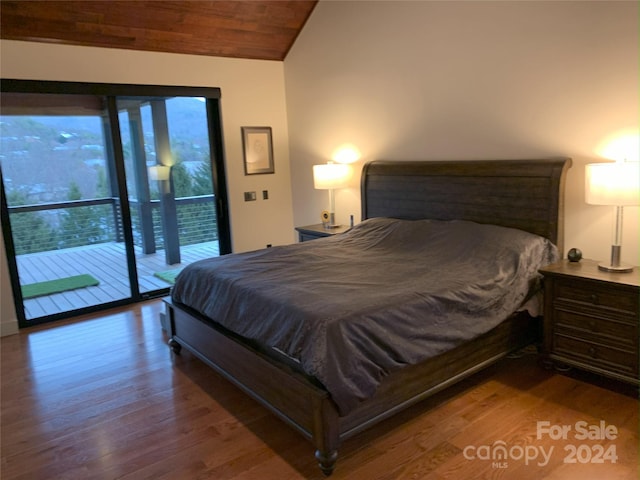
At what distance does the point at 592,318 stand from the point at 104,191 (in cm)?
412

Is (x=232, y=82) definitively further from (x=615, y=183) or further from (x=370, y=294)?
(x=615, y=183)

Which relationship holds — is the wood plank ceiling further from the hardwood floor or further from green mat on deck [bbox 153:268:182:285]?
the hardwood floor

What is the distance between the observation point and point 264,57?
5.23 meters

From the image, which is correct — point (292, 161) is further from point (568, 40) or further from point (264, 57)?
point (568, 40)

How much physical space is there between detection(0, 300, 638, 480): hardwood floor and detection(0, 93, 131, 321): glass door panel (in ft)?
4.13

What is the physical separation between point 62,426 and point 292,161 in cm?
371

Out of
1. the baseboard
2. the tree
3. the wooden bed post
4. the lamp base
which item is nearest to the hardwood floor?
the wooden bed post

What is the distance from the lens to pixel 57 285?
4523mm

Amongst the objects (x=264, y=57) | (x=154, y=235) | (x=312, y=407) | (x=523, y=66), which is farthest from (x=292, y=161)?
(x=312, y=407)

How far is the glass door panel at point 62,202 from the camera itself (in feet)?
13.4

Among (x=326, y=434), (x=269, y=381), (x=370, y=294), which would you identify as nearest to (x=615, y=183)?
(x=370, y=294)

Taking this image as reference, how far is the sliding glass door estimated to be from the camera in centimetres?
412

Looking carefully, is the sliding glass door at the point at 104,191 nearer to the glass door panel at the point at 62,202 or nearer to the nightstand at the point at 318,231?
the glass door panel at the point at 62,202

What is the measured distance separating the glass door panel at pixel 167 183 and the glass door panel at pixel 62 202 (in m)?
0.20
